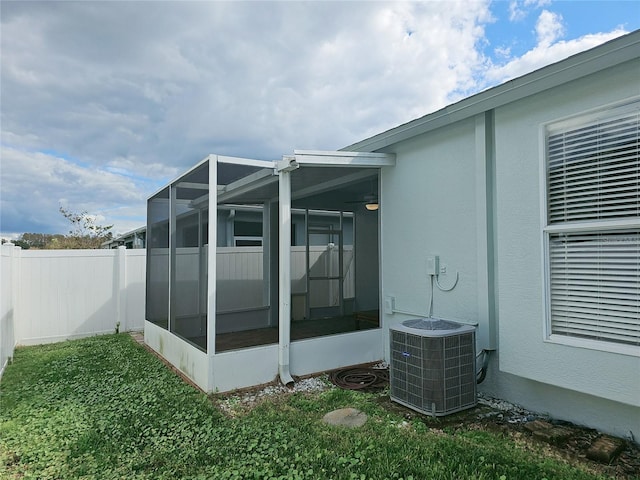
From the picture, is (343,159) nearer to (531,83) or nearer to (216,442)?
(531,83)

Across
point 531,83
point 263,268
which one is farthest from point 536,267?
point 263,268

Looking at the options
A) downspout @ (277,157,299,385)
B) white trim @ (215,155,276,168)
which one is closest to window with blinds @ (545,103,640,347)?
downspout @ (277,157,299,385)

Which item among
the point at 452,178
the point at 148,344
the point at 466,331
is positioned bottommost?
the point at 148,344

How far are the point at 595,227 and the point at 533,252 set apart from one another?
1.77 feet

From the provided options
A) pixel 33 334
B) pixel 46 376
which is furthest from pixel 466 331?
pixel 33 334

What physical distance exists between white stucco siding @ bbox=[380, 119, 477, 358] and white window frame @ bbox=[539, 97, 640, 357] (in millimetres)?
814

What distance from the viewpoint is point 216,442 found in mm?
3168

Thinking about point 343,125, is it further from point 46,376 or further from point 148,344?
A: point 46,376

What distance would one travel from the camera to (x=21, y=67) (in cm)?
653

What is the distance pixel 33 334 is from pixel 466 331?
316 inches

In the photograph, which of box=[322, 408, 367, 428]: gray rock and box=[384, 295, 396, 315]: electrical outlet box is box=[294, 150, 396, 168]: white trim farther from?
box=[322, 408, 367, 428]: gray rock

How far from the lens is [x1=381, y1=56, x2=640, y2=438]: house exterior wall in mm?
3010

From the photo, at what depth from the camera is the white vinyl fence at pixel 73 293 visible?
7.30 meters

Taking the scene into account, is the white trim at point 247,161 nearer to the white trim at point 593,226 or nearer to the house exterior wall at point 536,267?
the house exterior wall at point 536,267
